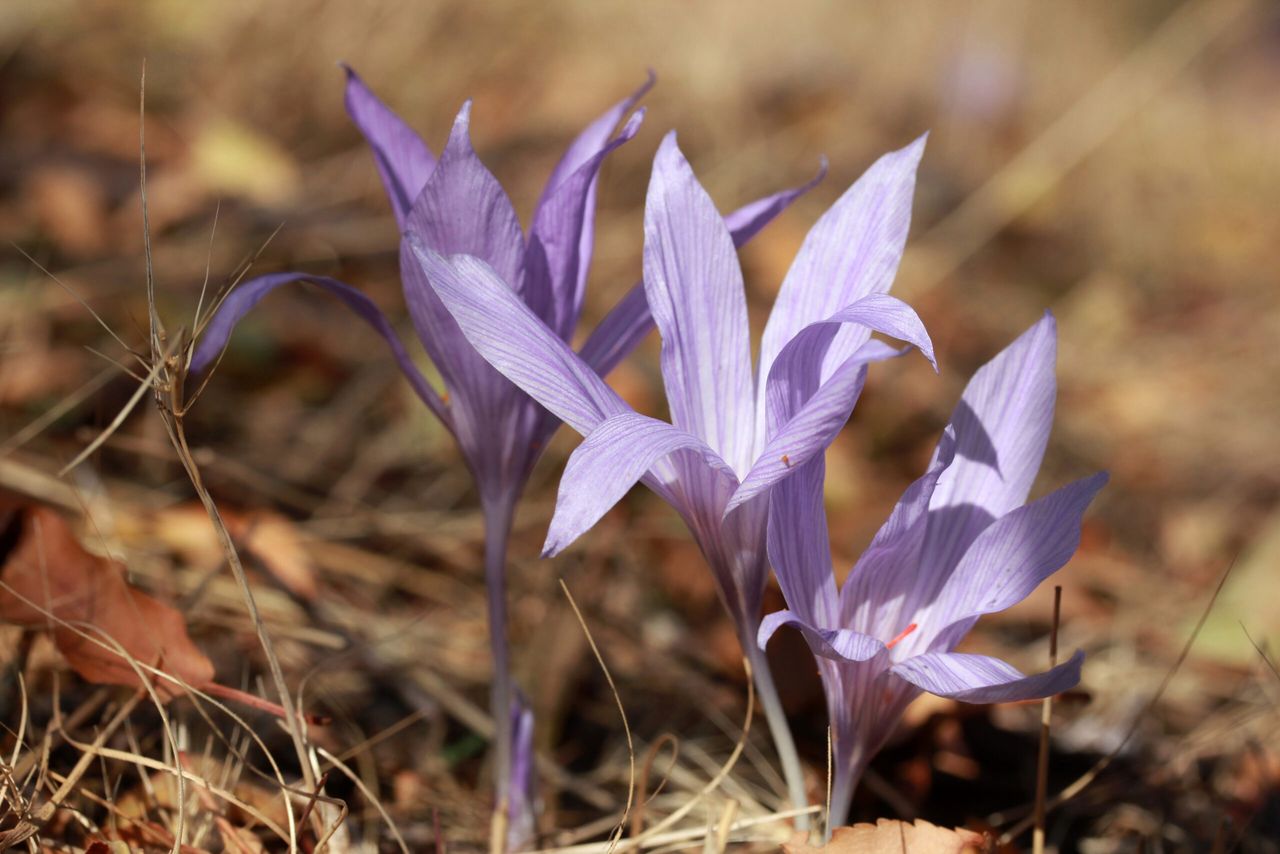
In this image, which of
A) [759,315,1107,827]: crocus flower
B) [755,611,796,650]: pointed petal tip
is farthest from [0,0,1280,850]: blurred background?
[755,611,796,650]: pointed petal tip

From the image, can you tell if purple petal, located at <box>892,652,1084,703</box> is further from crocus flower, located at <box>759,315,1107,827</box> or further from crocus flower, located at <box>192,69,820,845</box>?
crocus flower, located at <box>192,69,820,845</box>

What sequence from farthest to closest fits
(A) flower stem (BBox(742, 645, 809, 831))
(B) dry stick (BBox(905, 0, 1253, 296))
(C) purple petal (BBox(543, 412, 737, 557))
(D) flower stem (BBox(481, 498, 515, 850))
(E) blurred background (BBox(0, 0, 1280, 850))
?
(B) dry stick (BBox(905, 0, 1253, 296)), (E) blurred background (BBox(0, 0, 1280, 850)), (D) flower stem (BBox(481, 498, 515, 850)), (A) flower stem (BBox(742, 645, 809, 831)), (C) purple petal (BBox(543, 412, 737, 557))

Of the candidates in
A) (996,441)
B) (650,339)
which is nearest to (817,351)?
(996,441)

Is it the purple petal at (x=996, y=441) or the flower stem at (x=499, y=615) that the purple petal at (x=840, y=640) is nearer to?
the purple petal at (x=996, y=441)

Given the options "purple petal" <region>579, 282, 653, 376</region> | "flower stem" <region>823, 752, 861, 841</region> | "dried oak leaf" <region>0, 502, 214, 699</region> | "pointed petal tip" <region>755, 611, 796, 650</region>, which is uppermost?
"purple petal" <region>579, 282, 653, 376</region>

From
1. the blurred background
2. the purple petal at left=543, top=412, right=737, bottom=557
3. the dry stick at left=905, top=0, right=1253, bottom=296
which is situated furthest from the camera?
the dry stick at left=905, top=0, right=1253, bottom=296

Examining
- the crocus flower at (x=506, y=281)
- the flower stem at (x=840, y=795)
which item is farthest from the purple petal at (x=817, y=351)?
the flower stem at (x=840, y=795)

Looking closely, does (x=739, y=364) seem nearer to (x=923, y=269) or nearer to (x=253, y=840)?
(x=253, y=840)
